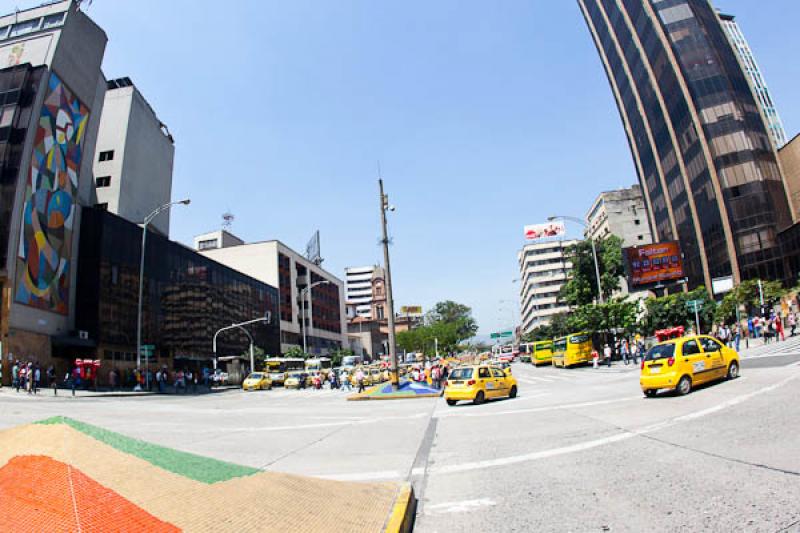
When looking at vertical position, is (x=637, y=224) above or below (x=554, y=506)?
above

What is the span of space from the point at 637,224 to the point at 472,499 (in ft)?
359

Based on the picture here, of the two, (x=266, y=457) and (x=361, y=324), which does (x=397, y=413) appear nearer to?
(x=266, y=457)

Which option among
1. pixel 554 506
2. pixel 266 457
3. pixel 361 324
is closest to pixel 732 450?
pixel 554 506

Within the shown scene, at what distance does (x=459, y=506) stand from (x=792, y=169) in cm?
6924

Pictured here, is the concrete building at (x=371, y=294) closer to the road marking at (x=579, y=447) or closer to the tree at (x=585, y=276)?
the tree at (x=585, y=276)

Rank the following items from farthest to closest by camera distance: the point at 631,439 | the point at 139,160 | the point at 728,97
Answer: the point at 728,97 < the point at 139,160 < the point at 631,439

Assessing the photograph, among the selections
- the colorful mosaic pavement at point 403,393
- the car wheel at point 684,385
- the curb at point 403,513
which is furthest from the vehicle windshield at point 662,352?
the colorful mosaic pavement at point 403,393

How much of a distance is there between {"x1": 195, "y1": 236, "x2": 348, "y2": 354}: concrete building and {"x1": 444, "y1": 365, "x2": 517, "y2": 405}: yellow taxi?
5504 centimetres

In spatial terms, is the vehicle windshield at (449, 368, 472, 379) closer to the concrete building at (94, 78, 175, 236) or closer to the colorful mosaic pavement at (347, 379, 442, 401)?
the colorful mosaic pavement at (347, 379, 442, 401)

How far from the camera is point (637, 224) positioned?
341 ft

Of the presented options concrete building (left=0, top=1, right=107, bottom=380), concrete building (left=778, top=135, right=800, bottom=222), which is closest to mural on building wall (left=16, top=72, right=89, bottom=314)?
concrete building (left=0, top=1, right=107, bottom=380)

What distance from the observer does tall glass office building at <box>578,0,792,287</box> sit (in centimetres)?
5744

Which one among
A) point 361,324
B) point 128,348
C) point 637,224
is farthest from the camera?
point 361,324

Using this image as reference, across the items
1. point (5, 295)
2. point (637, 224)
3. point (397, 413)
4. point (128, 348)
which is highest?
point (637, 224)
